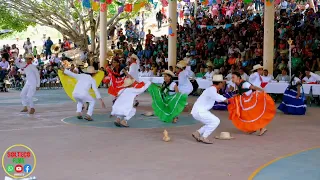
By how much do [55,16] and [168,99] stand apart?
1882cm

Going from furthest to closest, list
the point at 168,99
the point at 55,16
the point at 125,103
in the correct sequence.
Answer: the point at 55,16 → the point at 168,99 → the point at 125,103

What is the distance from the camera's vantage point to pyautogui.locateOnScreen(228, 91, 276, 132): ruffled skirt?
1064 cm

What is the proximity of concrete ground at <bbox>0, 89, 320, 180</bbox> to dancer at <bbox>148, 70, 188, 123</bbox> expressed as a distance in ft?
1.73

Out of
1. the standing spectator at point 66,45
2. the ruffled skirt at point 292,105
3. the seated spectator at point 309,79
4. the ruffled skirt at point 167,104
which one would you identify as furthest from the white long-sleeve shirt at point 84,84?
the standing spectator at point 66,45

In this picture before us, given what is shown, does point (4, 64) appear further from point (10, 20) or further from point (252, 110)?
point (252, 110)

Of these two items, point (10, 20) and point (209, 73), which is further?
point (10, 20)

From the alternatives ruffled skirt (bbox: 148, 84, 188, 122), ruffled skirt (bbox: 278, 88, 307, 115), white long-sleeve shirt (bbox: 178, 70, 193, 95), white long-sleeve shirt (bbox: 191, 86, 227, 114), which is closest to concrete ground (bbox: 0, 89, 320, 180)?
ruffled skirt (bbox: 148, 84, 188, 122)

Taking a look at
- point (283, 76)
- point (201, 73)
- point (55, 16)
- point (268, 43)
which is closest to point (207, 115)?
point (283, 76)

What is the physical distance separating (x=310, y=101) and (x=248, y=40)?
24.1ft

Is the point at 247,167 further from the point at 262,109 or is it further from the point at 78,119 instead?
the point at 78,119

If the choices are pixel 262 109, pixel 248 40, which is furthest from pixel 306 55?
pixel 262 109

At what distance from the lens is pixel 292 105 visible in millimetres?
14281

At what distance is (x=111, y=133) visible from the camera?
420 inches

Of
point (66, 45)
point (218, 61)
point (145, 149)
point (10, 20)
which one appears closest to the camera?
point (145, 149)
